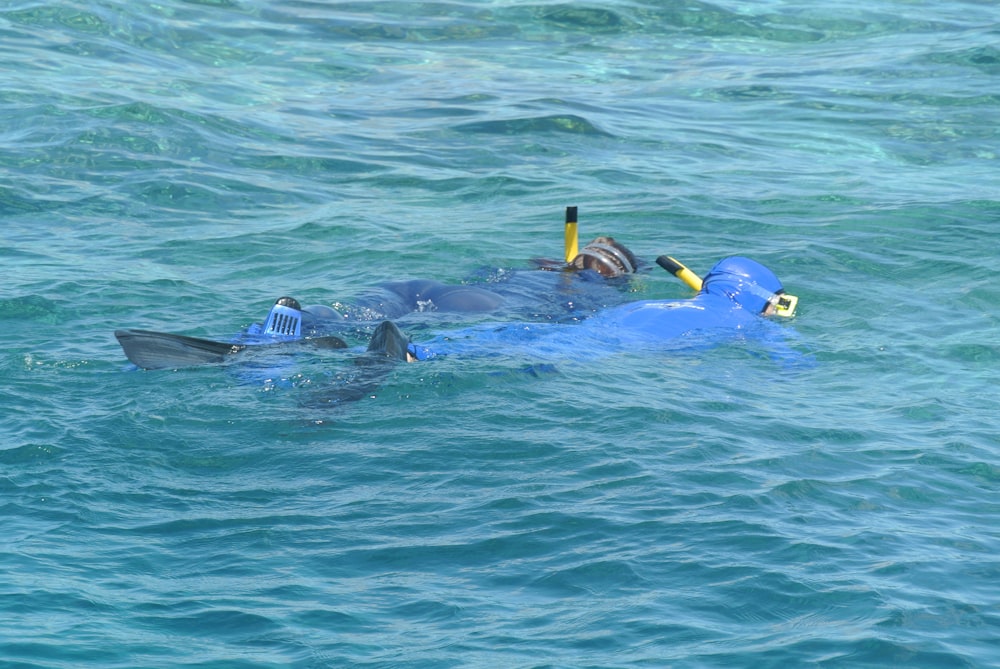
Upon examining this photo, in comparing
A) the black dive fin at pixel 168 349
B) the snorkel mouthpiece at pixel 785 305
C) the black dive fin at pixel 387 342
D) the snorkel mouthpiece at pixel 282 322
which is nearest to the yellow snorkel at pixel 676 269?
the snorkel mouthpiece at pixel 785 305

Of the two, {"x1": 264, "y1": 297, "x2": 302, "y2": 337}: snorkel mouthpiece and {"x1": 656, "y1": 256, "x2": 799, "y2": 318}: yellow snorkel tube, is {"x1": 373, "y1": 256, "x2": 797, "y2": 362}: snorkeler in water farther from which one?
{"x1": 264, "y1": 297, "x2": 302, "y2": 337}: snorkel mouthpiece

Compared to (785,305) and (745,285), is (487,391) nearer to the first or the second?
(745,285)

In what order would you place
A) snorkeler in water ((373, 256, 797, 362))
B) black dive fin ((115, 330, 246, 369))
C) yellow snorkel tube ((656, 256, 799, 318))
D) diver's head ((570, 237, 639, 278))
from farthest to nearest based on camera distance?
1. diver's head ((570, 237, 639, 278))
2. yellow snorkel tube ((656, 256, 799, 318))
3. snorkeler in water ((373, 256, 797, 362))
4. black dive fin ((115, 330, 246, 369))

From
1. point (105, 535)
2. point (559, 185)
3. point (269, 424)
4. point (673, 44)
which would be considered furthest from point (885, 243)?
point (673, 44)

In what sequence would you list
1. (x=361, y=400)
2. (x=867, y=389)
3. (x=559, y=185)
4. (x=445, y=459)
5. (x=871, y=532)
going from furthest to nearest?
(x=559, y=185)
(x=867, y=389)
(x=361, y=400)
(x=445, y=459)
(x=871, y=532)

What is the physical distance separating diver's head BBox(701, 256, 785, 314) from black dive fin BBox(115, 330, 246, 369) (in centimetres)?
307

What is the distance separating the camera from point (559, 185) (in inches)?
449

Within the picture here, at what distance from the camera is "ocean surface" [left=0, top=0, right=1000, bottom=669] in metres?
4.38

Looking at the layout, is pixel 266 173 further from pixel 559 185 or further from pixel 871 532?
pixel 871 532

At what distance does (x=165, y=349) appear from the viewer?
6.43 metres

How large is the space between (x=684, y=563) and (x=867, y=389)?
248 cm

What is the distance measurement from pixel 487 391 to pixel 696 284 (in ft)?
6.69

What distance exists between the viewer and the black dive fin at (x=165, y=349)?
6.38 meters

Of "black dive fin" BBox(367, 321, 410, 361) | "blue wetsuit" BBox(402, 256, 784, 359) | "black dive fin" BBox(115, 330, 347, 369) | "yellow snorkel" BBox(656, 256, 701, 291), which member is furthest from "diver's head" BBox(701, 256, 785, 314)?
"black dive fin" BBox(115, 330, 347, 369)
